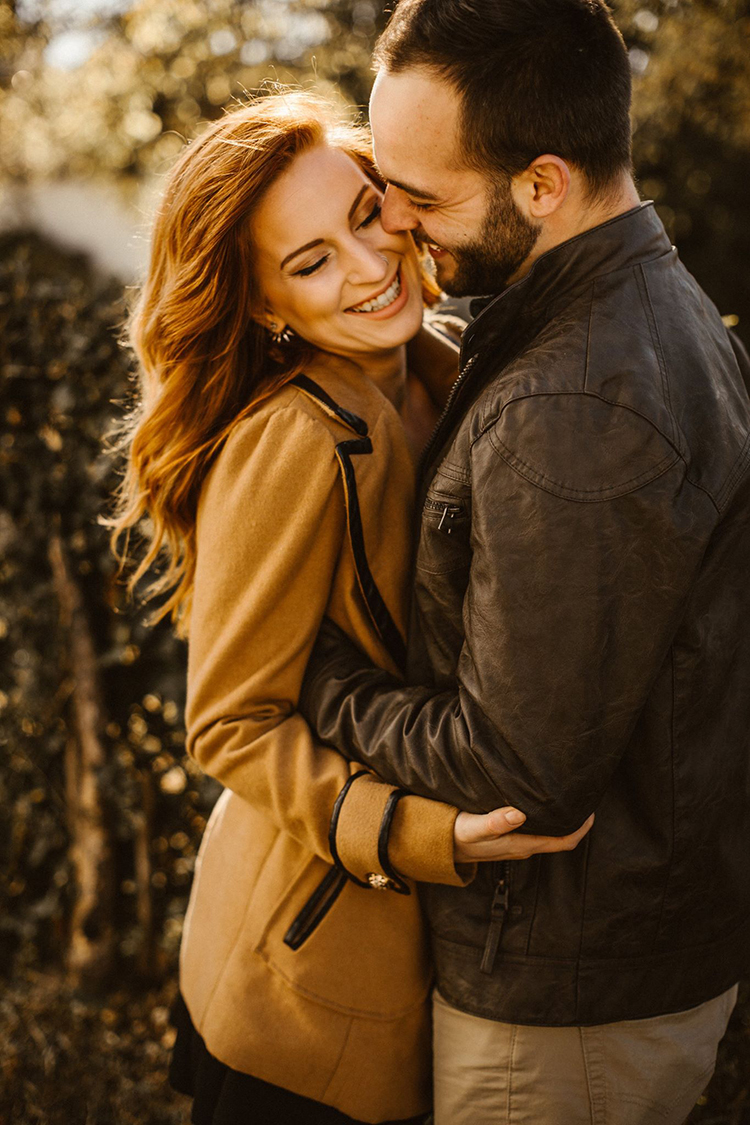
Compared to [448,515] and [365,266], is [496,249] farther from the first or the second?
[448,515]

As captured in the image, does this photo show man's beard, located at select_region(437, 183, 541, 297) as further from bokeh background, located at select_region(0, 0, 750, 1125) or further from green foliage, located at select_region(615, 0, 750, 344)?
green foliage, located at select_region(615, 0, 750, 344)

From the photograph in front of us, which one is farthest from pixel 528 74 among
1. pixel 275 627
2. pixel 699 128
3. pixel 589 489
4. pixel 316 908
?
pixel 699 128

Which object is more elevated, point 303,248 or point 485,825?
point 303,248

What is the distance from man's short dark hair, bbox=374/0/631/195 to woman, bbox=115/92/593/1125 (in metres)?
0.47

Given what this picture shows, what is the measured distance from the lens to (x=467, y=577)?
175cm

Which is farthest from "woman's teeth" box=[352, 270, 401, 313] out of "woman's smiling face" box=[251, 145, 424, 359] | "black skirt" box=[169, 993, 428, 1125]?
"black skirt" box=[169, 993, 428, 1125]

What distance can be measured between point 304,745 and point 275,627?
25 centimetres

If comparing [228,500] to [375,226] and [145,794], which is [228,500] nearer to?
[375,226]

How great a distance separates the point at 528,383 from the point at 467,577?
1.33 feet

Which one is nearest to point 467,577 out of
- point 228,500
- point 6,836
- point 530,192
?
point 228,500

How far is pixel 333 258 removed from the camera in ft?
6.95

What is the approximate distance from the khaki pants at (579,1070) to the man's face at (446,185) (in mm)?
1504

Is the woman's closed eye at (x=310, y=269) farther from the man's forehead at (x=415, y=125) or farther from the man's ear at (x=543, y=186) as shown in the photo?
the man's ear at (x=543, y=186)

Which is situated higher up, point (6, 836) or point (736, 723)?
point (736, 723)
